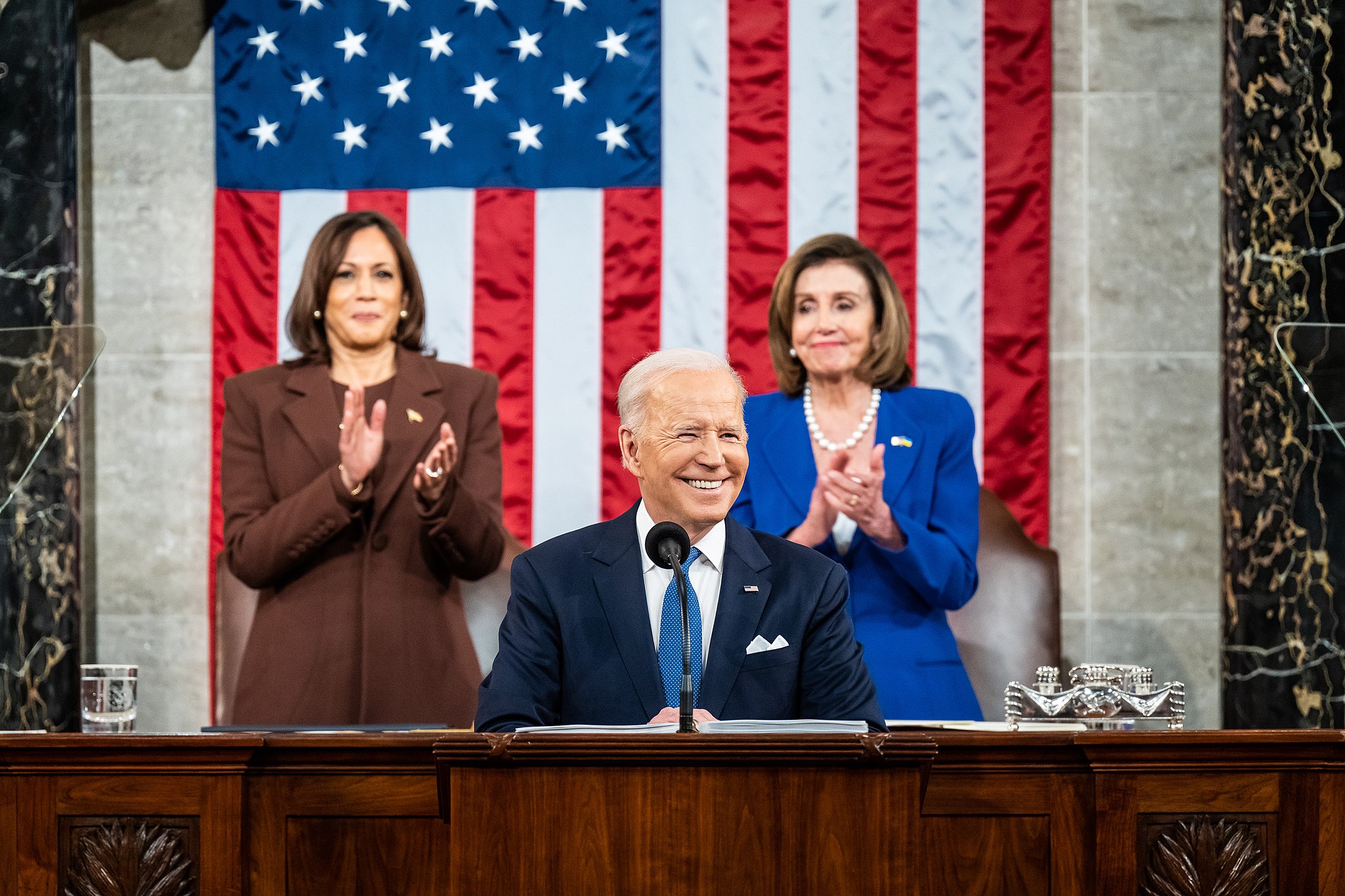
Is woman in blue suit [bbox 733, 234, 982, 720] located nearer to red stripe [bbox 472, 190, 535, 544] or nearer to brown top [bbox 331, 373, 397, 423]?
red stripe [bbox 472, 190, 535, 544]

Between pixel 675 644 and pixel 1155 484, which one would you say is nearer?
pixel 675 644

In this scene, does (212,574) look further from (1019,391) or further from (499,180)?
(1019,391)

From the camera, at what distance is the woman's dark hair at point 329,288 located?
4.79 metres

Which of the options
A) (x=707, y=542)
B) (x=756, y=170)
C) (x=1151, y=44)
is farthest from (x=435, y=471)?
(x=1151, y=44)

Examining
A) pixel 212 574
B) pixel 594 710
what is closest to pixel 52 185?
pixel 212 574

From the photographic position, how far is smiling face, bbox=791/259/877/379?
461 cm

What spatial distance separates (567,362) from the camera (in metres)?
5.39

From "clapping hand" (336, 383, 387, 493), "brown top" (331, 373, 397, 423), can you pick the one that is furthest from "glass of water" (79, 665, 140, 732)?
"brown top" (331, 373, 397, 423)

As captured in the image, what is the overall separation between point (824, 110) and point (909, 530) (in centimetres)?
188

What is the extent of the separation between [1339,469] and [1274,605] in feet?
1.81

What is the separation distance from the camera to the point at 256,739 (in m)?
2.70

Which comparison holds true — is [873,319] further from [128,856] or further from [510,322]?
[128,856]

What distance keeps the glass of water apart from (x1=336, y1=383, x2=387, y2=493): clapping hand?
1125mm

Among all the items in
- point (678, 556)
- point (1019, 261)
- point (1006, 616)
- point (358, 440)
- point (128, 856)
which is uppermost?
point (1019, 261)
